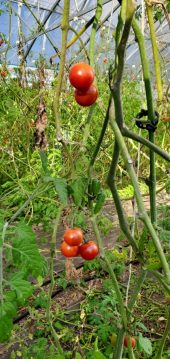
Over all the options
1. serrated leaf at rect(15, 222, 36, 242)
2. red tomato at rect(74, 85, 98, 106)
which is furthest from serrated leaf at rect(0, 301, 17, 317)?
red tomato at rect(74, 85, 98, 106)

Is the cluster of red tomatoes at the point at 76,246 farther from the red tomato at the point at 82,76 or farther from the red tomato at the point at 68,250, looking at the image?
the red tomato at the point at 82,76

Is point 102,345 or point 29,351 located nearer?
point 29,351

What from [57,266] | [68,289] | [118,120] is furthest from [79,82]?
[57,266]

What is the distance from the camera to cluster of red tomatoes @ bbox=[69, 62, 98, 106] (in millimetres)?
643

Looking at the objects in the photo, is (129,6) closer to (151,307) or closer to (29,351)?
(29,351)

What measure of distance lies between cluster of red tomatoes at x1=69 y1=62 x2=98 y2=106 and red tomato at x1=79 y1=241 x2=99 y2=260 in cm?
38

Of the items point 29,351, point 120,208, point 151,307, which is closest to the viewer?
point 120,208

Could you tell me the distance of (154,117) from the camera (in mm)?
685

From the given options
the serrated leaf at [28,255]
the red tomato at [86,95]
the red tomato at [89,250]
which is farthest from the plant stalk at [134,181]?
the red tomato at [89,250]

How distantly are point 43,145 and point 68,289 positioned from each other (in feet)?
3.67

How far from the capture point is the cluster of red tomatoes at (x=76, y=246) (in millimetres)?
920

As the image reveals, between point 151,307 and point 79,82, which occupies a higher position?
point 79,82

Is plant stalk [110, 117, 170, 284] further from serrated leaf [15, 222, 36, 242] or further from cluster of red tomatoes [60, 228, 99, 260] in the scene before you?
cluster of red tomatoes [60, 228, 99, 260]

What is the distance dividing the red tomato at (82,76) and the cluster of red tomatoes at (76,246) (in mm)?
381
